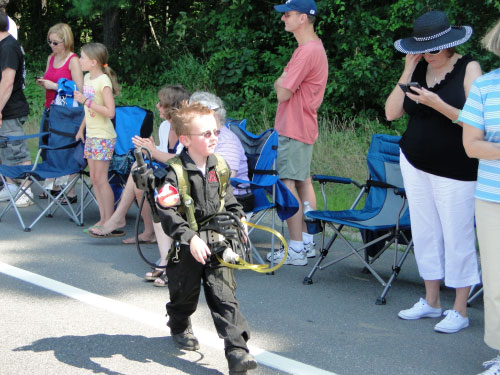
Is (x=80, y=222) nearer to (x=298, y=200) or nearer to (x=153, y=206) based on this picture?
(x=298, y=200)

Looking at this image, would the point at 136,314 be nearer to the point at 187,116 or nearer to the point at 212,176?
the point at 212,176

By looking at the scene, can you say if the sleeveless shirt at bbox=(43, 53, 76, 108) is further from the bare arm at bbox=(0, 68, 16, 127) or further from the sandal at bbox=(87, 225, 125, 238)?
the sandal at bbox=(87, 225, 125, 238)

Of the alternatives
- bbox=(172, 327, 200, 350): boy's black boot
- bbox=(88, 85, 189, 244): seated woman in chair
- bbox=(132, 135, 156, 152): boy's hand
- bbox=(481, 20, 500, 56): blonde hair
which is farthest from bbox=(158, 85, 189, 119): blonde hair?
bbox=(481, 20, 500, 56): blonde hair

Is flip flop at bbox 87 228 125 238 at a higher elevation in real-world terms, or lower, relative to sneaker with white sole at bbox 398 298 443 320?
lower

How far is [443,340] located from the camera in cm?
456

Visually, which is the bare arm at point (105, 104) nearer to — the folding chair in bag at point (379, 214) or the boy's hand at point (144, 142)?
the boy's hand at point (144, 142)

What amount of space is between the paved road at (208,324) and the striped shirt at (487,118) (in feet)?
3.27

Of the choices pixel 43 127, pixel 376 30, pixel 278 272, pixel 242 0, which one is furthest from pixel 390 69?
pixel 278 272

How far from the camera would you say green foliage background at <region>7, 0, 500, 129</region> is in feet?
41.6

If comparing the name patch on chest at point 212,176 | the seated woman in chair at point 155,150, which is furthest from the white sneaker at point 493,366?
the seated woman in chair at point 155,150

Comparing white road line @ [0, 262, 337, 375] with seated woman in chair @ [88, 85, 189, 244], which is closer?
white road line @ [0, 262, 337, 375]

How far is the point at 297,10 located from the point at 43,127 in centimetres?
354

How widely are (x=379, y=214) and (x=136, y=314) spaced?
6.63 feet

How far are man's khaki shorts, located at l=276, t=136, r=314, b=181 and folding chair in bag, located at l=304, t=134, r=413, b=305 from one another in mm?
262
